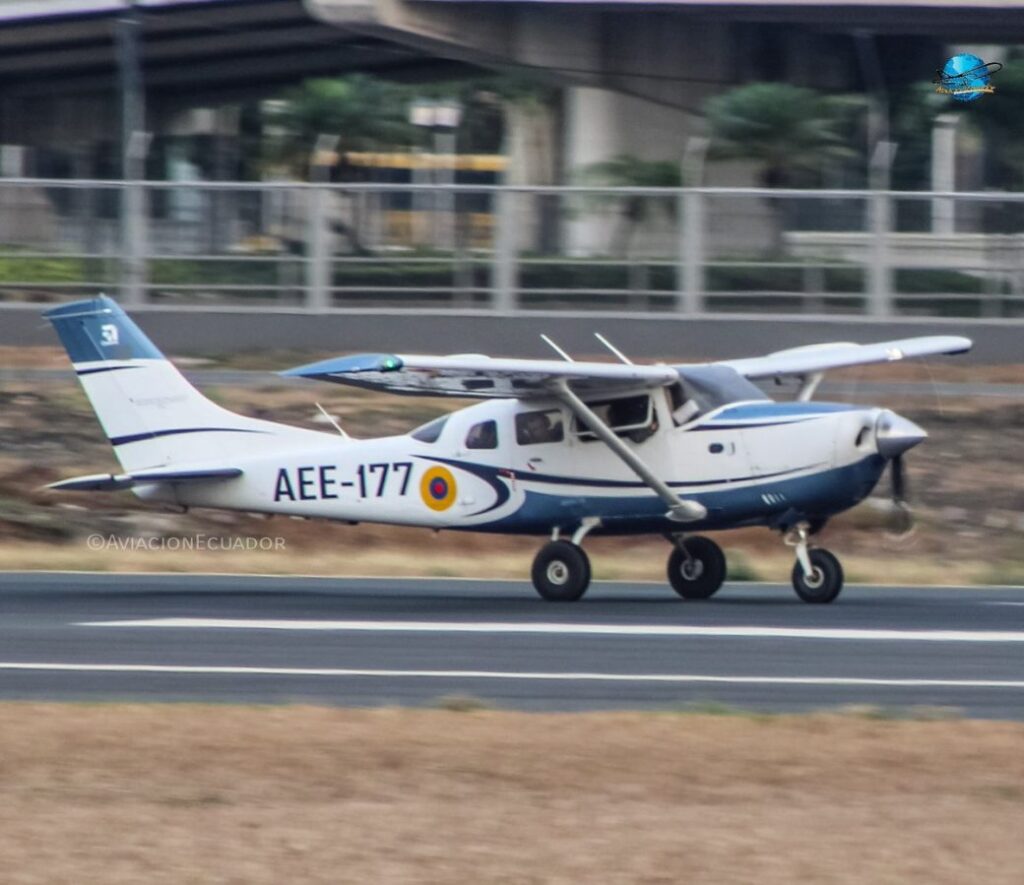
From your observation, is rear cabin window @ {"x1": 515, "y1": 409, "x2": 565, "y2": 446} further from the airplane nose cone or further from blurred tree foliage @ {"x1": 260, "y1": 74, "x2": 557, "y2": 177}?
blurred tree foliage @ {"x1": 260, "y1": 74, "x2": 557, "y2": 177}

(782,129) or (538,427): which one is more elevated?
(782,129)

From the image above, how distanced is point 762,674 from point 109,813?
5.24 m

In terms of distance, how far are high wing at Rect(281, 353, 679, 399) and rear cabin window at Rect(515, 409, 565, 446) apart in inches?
10.6

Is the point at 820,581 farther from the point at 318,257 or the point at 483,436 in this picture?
the point at 318,257

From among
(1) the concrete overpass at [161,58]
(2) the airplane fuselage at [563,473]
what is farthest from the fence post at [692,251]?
(1) the concrete overpass at [161,58]

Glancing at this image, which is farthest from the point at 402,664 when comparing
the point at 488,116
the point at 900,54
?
the point at 488,116

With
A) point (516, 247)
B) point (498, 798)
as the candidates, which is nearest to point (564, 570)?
point (498, 798)

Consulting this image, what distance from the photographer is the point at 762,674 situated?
39.9 ft

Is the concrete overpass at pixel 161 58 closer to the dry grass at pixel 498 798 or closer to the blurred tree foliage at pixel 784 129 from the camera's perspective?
the blurred tree foliage at pixel 784 129

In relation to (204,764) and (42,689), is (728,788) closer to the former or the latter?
(204,764)

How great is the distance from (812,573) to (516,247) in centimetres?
1251

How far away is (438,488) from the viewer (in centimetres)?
1728

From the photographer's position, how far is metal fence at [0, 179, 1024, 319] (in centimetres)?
2737

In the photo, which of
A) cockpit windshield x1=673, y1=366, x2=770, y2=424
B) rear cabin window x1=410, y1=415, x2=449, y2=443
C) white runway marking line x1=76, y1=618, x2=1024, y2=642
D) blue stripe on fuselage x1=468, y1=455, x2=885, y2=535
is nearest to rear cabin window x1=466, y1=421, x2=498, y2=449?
rear cabin window x1=410, y1=415, x2=449, y2=443
